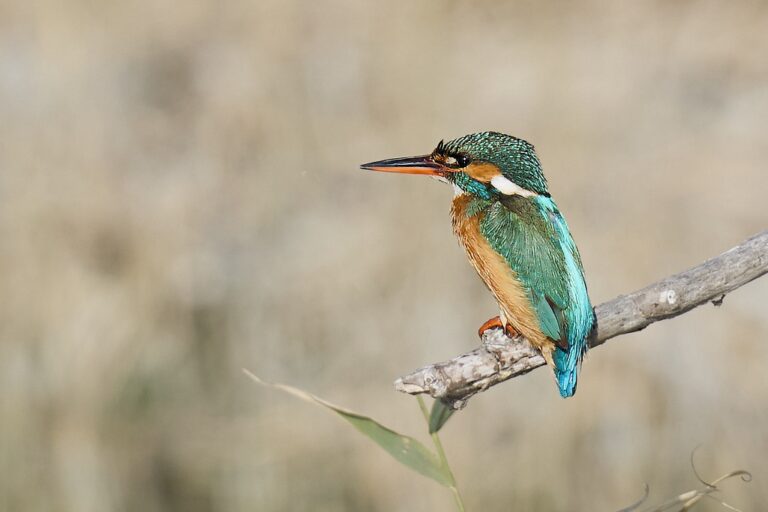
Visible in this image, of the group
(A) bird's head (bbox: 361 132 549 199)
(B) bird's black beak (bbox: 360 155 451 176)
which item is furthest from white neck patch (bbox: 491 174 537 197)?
(B) bird's black beak (bbox: 360 155 451 176)

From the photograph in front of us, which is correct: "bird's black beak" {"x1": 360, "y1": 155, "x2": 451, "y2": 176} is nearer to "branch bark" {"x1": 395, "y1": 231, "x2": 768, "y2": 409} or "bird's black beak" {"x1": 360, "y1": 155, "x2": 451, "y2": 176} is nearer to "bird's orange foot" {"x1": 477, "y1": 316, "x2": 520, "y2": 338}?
"bird's orange foot" {"x1": 477, "y1": 316, "x2": 520, "y2": 338}

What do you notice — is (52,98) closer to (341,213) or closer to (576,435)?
(341,213)

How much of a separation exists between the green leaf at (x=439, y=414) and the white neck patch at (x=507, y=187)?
2.30 feet

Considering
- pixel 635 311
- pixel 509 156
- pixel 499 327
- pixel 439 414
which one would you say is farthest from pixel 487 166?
pixel 439 414

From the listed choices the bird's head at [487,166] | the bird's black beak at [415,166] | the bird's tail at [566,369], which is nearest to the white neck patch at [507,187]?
the bird's head at [487,166]

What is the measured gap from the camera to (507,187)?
8.44 feet

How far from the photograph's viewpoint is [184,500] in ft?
17.5

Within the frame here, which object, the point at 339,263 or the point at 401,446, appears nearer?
the point at 401,446

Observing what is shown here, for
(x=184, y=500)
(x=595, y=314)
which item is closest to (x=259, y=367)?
(x=184, y=500)

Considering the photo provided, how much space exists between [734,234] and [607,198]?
21.4 inches

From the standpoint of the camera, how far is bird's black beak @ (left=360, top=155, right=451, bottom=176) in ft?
8.18

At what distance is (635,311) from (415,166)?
2.22ft

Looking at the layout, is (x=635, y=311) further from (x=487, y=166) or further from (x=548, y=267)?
(x=487, y=166)

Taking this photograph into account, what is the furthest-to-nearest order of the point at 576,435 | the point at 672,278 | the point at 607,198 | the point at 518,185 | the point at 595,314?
the point at 607,198 < the point at 576,435 < the point at 518,185 < the point at 595,314 < the point at 672,278
